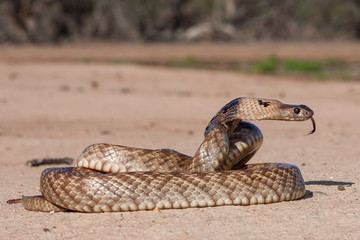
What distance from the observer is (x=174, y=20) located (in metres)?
44.1

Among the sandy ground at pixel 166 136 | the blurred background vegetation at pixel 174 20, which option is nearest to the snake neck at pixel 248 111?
the sandy ground at pixel 166 136

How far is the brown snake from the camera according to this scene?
502 centimetres

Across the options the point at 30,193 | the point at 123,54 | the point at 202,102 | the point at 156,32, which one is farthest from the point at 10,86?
the point at 156,32

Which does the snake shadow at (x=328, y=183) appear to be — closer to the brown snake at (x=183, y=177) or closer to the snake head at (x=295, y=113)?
the brown snake at (x=183, y=177)

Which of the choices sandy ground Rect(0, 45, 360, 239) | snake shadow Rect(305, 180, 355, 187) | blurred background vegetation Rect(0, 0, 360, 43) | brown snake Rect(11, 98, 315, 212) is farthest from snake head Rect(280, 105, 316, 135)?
blurred background vegetation Rect(0, 0, 360, 43)

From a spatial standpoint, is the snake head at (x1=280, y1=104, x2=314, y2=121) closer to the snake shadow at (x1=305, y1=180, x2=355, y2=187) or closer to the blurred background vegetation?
the snake shadow at (x1=305, y1=180, x2=355, y2=187)

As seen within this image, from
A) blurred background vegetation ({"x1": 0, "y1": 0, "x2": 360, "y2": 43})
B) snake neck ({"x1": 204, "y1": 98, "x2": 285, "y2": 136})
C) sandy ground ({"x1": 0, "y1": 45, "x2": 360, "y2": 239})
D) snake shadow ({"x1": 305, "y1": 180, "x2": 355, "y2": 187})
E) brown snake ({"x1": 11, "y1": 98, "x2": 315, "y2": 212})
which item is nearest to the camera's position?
sandy ground ({"x1": 0, "y1": 45, "x2": 360, "y2": 239})

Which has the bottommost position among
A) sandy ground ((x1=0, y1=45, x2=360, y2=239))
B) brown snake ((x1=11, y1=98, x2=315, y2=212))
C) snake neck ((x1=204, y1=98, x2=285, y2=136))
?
sandy ground ((x1=0, y1=45, x2=360, y2=239))

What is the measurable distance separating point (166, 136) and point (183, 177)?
5.63 m

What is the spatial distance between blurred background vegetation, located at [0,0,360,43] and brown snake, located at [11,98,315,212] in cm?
3192

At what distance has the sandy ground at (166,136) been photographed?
4727 mm

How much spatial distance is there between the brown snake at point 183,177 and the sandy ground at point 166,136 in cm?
9

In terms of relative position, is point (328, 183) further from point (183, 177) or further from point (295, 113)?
point (183, 177)

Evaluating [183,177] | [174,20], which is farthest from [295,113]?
[174,20]
